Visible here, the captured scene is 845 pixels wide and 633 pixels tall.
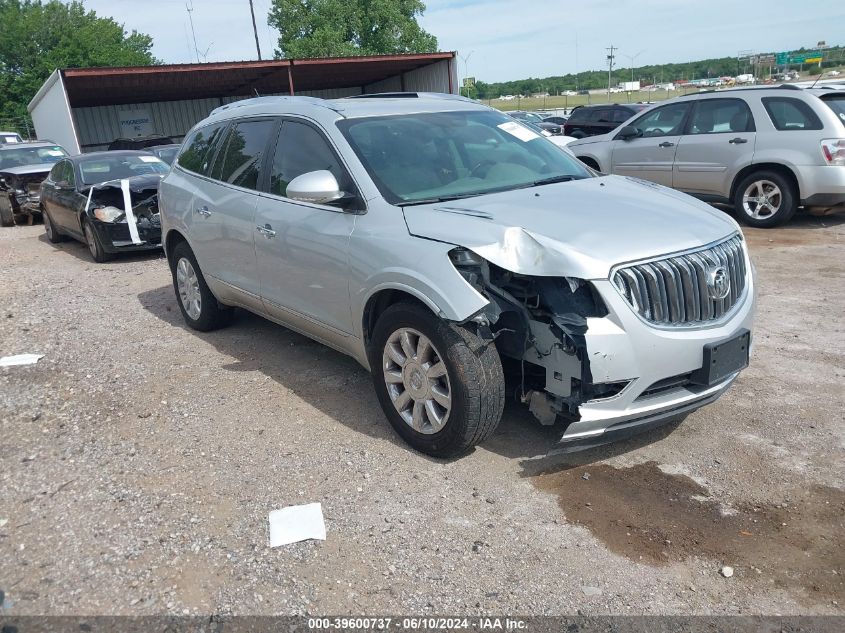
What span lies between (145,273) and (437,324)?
22.7 feet

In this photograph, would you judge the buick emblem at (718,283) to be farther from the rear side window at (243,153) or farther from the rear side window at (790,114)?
the rear side window at (790,114)

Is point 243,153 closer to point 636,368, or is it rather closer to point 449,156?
point 449,156

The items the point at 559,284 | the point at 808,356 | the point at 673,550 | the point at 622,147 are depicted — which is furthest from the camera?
the point at 622,147

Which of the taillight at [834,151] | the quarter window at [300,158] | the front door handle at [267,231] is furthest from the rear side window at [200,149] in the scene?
the taillight at [834,151]

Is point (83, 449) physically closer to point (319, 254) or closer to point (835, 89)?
point (319, 254)

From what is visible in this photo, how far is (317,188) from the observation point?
4031 millimetres

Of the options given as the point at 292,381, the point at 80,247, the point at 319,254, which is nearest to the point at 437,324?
the point at 319,254

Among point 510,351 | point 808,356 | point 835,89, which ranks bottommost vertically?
point 808,356

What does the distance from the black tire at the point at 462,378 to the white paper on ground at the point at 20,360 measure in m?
3.76

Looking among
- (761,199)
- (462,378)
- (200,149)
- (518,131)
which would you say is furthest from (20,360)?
(761,199)

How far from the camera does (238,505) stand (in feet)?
11.7

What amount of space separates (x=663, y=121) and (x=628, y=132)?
54 cm

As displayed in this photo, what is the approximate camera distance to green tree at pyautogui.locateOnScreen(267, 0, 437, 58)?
53344 mm

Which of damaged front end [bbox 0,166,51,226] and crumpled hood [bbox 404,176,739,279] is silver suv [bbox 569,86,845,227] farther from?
damaged front end [bbox 0,166,51,226]
